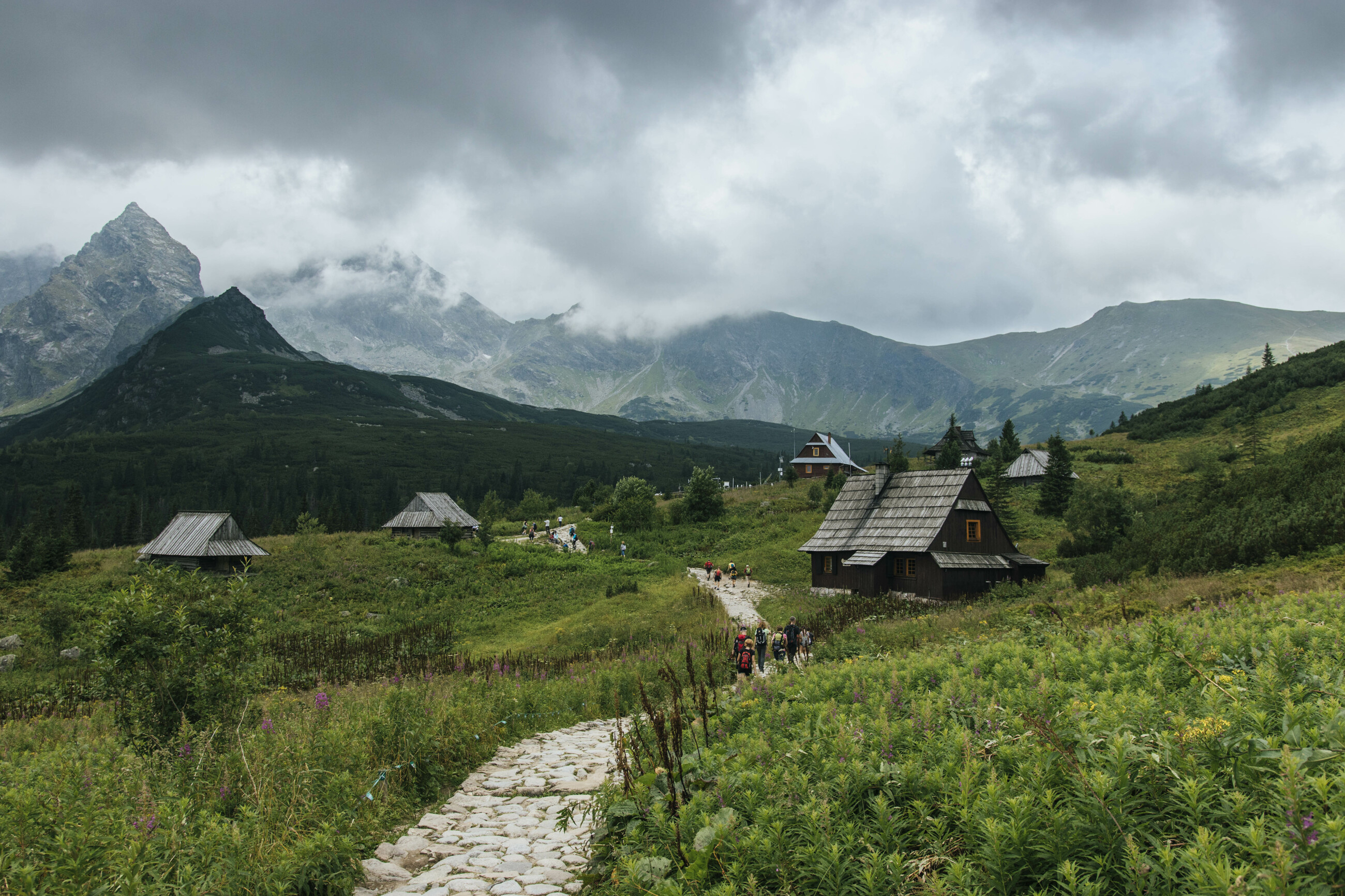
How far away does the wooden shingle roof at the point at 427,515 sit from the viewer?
5972 centimetres

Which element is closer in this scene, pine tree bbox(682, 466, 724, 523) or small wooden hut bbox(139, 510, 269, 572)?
small wooden hut bbox(139, 510, 269, 572)

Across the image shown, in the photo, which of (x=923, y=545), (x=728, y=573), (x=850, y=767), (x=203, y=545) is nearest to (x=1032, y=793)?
(x=850, y=767)

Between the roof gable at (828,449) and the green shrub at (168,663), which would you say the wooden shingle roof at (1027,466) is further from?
the green shrub at (168,663)

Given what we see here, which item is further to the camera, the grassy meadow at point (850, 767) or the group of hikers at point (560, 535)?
the group of hikers at point (560, 535)

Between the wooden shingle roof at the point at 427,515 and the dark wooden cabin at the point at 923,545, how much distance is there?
3208cm

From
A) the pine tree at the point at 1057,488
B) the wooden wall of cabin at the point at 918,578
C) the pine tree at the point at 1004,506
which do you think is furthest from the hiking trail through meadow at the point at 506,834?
the pine tree at the point at 1057,488

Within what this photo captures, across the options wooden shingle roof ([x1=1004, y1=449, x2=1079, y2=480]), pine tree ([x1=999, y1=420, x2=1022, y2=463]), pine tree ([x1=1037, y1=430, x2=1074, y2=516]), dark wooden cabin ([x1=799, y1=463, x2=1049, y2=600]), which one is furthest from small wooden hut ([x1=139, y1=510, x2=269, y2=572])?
pine tree ([x1=999, y1=420, x2=1022, y2=463])

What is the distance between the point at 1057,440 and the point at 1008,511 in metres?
14.3

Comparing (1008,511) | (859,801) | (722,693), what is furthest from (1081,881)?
(1008,511)

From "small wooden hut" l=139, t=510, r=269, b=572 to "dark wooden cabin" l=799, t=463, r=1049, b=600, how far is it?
36.4 meters

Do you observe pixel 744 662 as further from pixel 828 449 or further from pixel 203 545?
pixel 828 449

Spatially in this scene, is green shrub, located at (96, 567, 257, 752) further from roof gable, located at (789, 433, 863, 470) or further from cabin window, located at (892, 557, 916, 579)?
roof gable, located at (789, 433, 863, 470)

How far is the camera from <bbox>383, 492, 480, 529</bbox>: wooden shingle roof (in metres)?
59.7

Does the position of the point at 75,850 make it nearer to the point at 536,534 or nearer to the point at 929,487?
the point at 929,487
